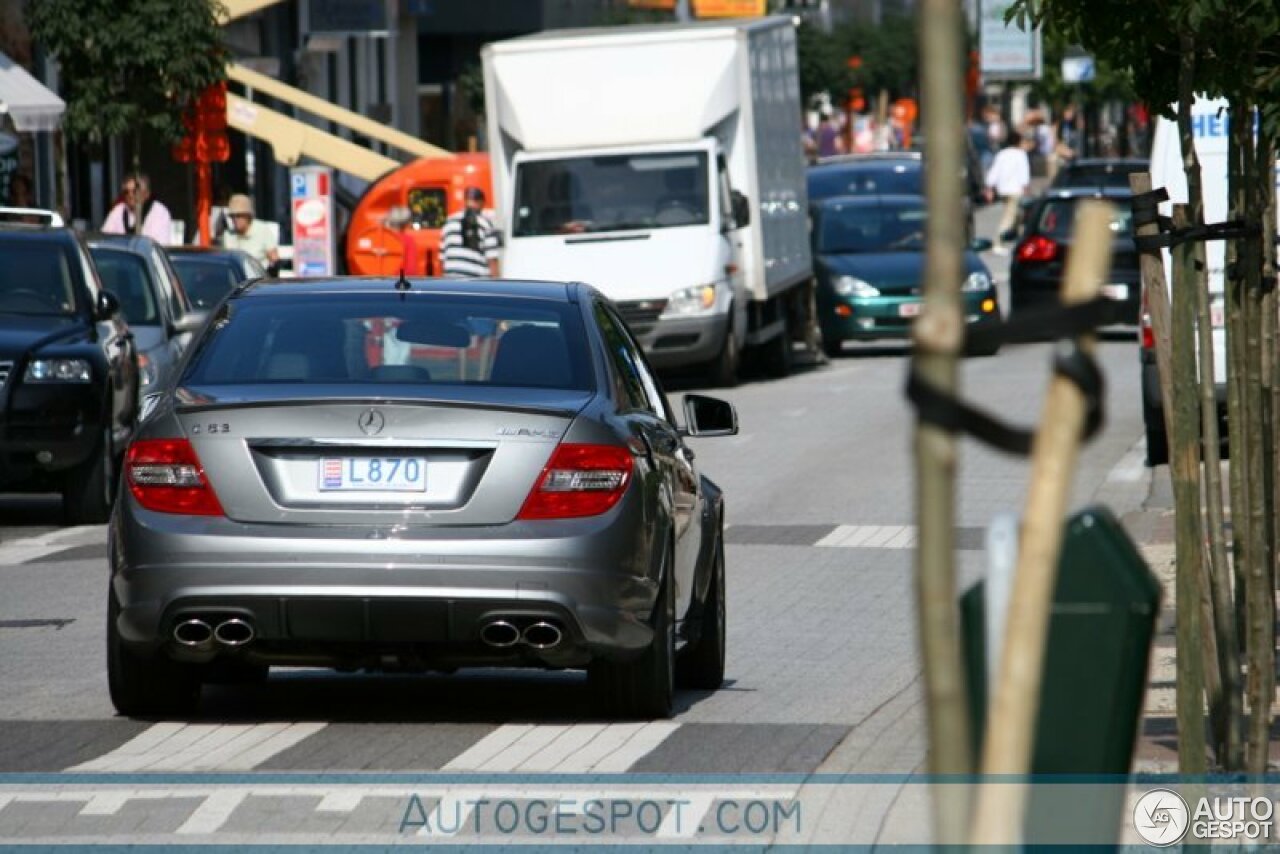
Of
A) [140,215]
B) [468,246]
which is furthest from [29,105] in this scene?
[468,246]

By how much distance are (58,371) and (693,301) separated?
1028cm

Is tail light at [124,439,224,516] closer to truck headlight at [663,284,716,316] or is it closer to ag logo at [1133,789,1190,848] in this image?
ag logo at [1133,789,1190,848]

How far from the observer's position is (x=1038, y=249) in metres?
30.8

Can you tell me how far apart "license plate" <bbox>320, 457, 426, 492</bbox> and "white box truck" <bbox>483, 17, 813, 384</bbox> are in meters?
17.2

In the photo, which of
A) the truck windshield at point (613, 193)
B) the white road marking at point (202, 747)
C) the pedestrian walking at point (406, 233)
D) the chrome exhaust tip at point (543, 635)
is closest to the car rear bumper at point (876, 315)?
the truck windshield at point (613, 193)

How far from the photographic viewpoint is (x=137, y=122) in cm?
3153

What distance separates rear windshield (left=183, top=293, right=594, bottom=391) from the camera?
28.8ft

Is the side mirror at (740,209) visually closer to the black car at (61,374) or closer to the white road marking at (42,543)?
the black car at (61,374)

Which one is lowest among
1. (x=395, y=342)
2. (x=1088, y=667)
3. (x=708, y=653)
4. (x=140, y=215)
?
(x=708, y=653)

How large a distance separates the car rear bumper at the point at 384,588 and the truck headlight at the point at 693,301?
1727 cm

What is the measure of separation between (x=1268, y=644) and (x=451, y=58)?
59905 mm

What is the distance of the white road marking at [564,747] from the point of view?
26.2 ft

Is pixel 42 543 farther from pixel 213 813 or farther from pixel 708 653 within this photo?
pixel 213 813

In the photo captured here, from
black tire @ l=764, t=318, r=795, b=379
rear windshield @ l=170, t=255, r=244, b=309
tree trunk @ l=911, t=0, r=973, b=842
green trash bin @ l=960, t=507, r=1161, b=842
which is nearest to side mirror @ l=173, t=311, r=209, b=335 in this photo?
rear windshield @ l=170, t=255, r=244, b=309
